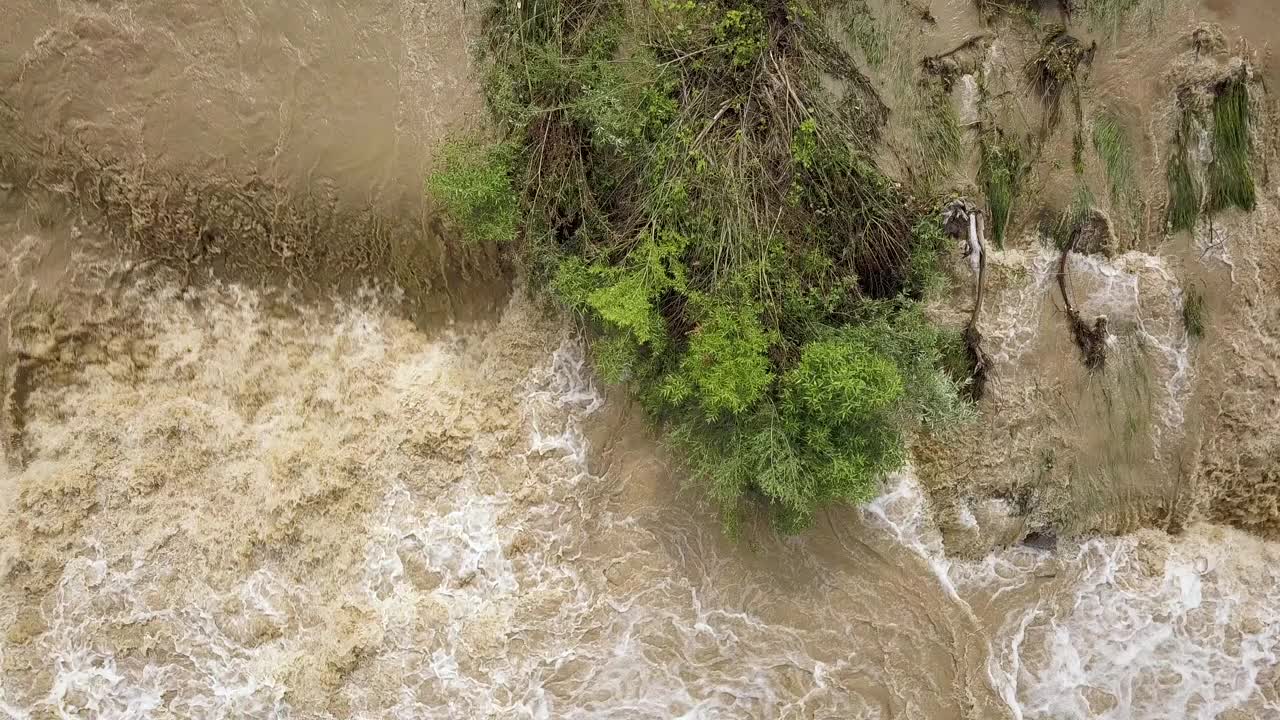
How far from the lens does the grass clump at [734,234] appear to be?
6031 mm

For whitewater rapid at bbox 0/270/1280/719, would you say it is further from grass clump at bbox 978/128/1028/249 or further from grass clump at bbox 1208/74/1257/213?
grass clump at bbox 1208/74/1257/213

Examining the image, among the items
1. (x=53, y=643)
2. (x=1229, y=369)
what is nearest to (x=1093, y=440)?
(x=1229, y=369)

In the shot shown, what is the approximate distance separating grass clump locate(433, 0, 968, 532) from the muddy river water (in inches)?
35.6

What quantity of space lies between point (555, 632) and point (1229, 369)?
7146mm

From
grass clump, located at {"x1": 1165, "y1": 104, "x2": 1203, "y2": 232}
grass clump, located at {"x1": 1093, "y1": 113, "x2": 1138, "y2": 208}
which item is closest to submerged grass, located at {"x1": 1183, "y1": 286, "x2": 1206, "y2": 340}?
grass clump, located at {"x1": 1165, "y1": 104, "x2": 1203, "y2": 232}

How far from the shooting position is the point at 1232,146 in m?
6.92

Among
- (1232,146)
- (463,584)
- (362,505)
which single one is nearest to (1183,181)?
(1232,146)

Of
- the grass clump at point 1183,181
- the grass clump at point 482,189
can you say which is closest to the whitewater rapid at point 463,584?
the grass clump at point 482,189

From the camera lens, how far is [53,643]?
277 inches

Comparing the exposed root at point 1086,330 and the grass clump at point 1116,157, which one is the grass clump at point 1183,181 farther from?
the exposed root at point 1086,330

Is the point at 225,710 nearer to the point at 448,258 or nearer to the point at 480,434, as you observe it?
the point at 480,434

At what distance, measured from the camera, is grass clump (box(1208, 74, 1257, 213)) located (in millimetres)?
6914

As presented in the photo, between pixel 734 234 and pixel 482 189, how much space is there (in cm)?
236

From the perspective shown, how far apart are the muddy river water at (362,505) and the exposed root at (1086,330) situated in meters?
0.84
